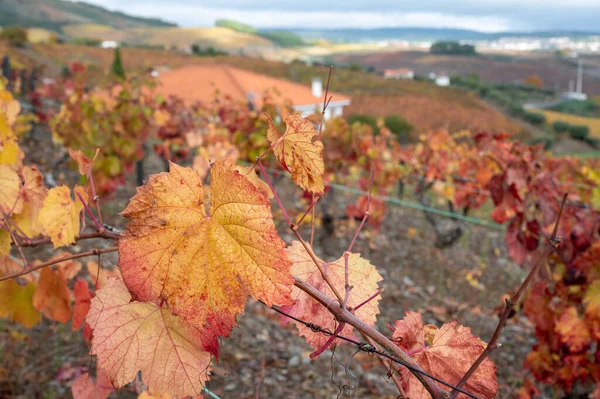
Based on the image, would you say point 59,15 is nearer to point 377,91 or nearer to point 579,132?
point 377,91

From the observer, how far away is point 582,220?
315 cm

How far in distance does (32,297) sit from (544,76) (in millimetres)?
82738

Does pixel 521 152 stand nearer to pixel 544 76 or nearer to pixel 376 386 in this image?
pixel 376 386

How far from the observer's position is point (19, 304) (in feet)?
4.46

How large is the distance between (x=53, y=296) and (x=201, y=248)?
2.73 feet

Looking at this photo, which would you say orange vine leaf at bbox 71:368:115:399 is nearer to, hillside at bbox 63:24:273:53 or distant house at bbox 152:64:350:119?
distant house at bbox 152:64:350:119

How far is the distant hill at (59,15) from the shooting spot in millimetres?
75312

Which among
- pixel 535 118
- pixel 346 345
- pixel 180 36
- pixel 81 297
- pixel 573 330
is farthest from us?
pixel 180 36

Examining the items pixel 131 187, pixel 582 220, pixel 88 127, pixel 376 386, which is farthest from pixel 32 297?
pixel 131 187

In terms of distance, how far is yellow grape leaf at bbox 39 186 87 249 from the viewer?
1.00 meters

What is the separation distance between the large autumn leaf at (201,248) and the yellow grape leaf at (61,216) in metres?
0.43

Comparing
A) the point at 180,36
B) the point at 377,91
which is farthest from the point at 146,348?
the point at 180,36

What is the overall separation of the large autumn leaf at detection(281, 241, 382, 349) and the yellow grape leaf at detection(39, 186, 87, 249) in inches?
18.7

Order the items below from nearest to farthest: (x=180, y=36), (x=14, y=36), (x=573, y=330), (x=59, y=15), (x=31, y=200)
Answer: (x=31, y=200), (x=573, y=330), (x=14, y=36), (x=180, y=36), (x=59, y=15)
